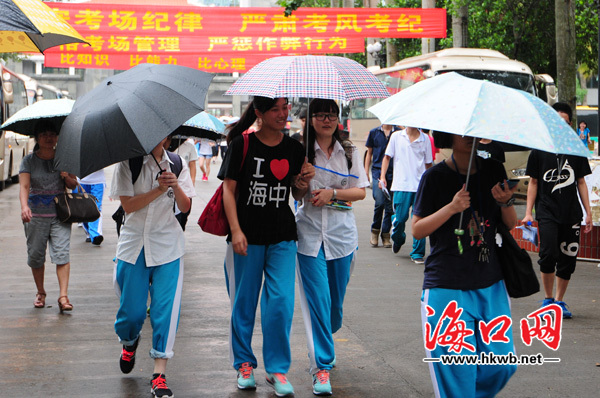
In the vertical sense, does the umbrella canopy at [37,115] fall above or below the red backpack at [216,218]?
above

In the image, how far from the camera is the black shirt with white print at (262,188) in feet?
16.9

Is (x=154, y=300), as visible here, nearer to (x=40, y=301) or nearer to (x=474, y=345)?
(x=474, y=345)

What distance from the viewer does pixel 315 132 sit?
5.52m

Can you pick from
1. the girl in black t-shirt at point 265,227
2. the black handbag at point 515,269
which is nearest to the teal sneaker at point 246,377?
the girl in black t-shirt at point 265,227

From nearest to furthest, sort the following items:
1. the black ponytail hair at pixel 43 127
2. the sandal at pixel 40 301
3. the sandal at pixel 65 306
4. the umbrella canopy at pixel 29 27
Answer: the umbrella canopy at pixel 29 27 < the black ponytail hair at pixel 43 127 < the sandal at pixel 65 306 < the sandal at pixel 40 301

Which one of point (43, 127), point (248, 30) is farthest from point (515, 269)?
point (248, 30)

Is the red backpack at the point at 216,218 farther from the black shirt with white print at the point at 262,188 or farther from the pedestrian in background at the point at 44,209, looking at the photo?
the pedestrian in background at the point at 44,209

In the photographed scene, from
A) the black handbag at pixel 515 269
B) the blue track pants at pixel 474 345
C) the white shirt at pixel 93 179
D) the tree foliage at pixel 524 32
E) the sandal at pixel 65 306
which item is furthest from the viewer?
the tree foliage at pixel 524 32

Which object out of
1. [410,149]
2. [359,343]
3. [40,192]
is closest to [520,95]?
[359,343]

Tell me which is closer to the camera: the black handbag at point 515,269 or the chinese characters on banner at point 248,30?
the black handbag at point 515,269

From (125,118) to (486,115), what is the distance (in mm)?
2100

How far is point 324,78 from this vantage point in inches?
204

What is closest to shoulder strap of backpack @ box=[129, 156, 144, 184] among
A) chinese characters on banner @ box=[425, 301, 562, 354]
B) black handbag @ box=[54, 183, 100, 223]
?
chinese characters on banner @ box=[425, 301, 562, 354]

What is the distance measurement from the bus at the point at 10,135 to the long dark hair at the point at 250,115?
49.2 feet
